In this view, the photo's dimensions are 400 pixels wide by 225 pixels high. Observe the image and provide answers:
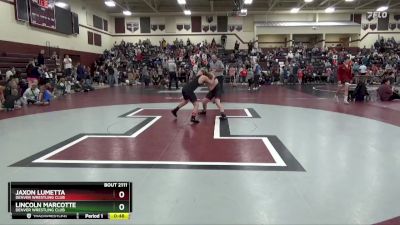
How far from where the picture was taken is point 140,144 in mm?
5883

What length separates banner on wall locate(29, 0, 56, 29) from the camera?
18.9m

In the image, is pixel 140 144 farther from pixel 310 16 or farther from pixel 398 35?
pixel 398 35

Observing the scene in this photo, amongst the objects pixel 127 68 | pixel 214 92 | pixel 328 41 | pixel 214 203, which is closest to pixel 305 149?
pixel 214 203

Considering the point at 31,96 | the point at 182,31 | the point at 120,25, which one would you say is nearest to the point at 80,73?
the point at 31,96

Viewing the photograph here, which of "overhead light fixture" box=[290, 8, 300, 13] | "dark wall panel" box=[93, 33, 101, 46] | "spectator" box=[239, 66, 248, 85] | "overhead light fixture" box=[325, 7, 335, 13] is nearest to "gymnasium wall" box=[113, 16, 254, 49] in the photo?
"dark wall panel" box=[93, 33, 101, 46]

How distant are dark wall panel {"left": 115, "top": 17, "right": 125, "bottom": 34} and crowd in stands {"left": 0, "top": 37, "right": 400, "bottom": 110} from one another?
7.53 ft

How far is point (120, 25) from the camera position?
116ft

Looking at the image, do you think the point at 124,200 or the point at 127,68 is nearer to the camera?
the point at 124,200

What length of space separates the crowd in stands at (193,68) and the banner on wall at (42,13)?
81.4 inches

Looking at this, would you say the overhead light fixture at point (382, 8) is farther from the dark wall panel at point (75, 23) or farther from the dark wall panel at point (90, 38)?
the dark wall panel at point (75, 23)

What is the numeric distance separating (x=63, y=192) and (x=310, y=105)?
9.91 m

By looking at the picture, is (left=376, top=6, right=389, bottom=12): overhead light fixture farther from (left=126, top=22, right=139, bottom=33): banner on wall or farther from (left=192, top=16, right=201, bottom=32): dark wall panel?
(left=126, top=22, right=139, bottom=33): banner on wall

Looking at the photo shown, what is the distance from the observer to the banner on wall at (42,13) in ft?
62.1
